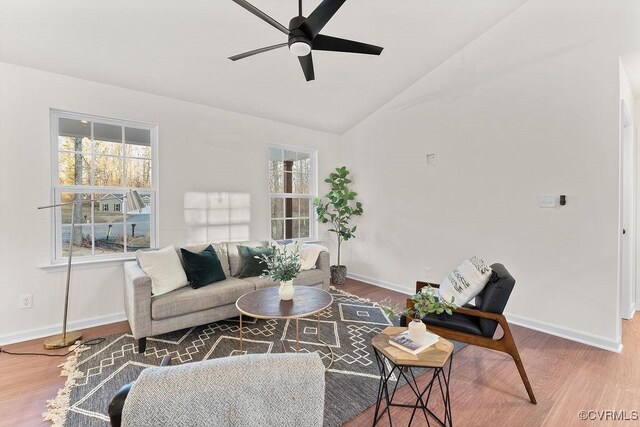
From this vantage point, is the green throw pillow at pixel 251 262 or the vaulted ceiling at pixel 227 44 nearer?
the vaulted ceiling at pixel 227 44

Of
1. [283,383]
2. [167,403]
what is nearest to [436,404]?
[283,383]

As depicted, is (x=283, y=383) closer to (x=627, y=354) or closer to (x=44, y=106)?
(x=627, y=354)

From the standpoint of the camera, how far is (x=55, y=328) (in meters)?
2.96

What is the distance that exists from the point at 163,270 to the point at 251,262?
93 centimetres

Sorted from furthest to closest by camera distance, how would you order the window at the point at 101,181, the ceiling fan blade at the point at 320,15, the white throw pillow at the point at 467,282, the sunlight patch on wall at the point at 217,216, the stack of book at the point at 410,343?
1. the sunlight patch on wall at the point at 217,216
2. the window at the point at 101,181
3. the white throw pillow at the point at 467,282
4. the ceiling fan blade at the point at 320,15
5. the stack of book at the point at 410,343

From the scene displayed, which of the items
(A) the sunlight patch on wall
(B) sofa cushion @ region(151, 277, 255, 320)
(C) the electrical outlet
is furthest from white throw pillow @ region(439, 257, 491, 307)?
(C) the electrical outlet

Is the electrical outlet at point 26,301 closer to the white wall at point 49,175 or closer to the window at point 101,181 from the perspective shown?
the white wall at point 49,175

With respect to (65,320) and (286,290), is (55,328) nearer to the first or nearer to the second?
(65,320)

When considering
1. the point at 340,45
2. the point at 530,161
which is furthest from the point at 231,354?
the point at 530,161

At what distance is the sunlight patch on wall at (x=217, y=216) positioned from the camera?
378cm

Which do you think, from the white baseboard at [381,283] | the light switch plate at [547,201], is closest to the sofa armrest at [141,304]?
the white baseboard at [381,283]
